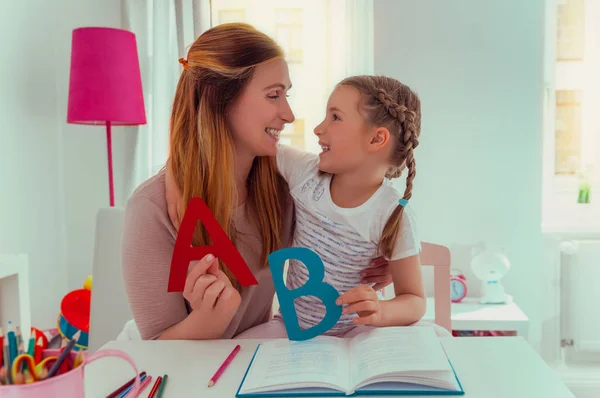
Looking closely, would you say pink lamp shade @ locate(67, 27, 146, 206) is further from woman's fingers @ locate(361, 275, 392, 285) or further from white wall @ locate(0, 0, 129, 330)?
woman's fingers @ locate(361, 275, 392, 285)

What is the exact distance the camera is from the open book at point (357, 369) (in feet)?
2.68

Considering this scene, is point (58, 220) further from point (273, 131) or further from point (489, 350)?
point (489, 350)

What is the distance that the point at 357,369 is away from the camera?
88 centimetres

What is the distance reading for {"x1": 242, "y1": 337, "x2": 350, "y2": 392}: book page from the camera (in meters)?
0.82

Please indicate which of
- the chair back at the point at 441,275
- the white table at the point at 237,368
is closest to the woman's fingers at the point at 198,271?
the white table at the point at 237,368

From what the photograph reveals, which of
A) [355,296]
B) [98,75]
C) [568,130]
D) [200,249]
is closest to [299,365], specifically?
[355,296]

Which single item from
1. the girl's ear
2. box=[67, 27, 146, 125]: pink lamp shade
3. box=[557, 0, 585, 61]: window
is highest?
box=[557, 0, 585, 61]: window

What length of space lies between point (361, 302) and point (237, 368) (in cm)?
27

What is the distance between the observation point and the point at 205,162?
129 cm

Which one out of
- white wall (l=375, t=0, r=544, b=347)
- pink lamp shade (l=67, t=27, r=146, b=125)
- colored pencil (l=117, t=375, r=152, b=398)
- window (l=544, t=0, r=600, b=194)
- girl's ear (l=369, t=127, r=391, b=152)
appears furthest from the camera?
window (l=544, t=0, r=600, b=194)

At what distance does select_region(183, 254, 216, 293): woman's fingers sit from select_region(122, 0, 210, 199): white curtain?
1.90 m

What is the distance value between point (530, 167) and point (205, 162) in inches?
77.0

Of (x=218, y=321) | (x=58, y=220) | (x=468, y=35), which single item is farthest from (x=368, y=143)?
(x=58, y=220)

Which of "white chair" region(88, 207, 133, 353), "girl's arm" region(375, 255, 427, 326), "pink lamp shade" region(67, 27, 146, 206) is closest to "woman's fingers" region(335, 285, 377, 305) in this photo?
"girl's arm" region(375, 255, 427, 326)
